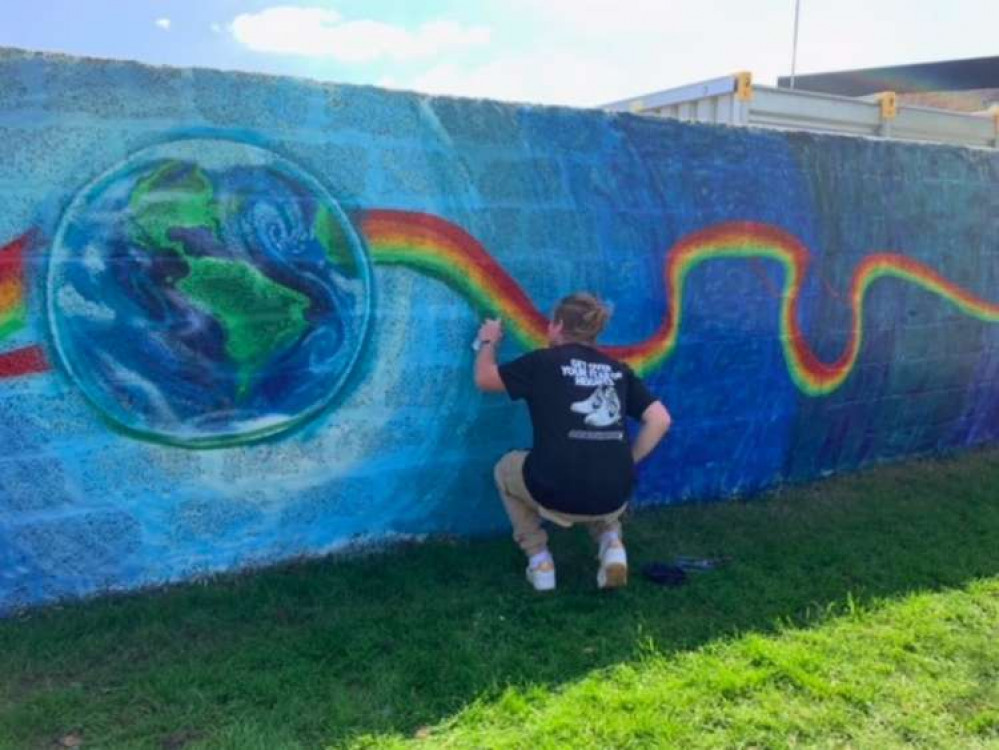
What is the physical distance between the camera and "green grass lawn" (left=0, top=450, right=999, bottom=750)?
112 inches

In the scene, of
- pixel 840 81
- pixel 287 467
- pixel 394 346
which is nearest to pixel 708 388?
pixel 394 346

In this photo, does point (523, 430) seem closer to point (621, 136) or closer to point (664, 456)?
point (664, 456)

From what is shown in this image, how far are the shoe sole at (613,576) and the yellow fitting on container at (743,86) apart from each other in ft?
12.7

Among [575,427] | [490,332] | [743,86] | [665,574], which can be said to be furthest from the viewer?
[743,86]

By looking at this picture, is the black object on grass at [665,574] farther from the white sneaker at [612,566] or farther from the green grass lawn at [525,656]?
the white sneaker at [612,566]

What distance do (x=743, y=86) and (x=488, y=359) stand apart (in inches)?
136

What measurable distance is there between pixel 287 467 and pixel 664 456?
210 cm

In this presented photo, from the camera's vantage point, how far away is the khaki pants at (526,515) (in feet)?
12.7

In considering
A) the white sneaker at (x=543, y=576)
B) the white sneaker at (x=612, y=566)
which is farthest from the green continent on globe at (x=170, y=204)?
the white sneaker at (x=612, y=566)

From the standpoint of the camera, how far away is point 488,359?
156 inches

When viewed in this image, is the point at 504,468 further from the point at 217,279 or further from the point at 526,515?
the point at 217,279

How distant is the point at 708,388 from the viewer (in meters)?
5.02

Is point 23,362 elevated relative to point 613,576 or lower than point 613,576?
elevated

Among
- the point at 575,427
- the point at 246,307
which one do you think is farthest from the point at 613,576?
the point at 246,307
